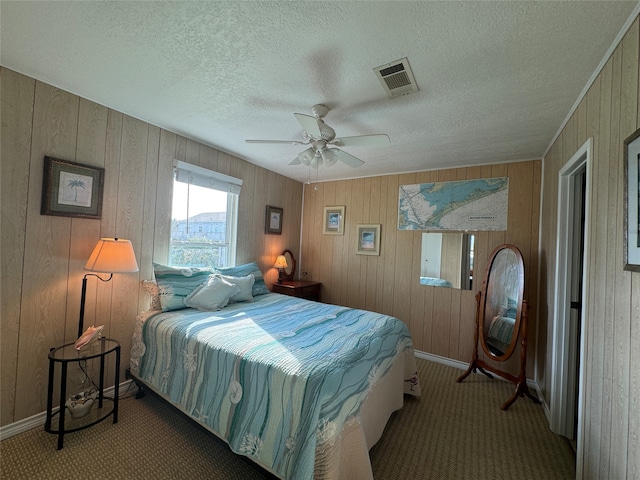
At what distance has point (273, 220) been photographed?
13.2 feet

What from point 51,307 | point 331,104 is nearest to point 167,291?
point 51,307

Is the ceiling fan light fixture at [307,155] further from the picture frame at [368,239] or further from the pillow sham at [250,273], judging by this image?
the picture frame at [368,239]

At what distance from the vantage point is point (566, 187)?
6.91ft

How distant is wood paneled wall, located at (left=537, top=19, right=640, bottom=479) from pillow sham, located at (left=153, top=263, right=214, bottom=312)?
2956 millimetres

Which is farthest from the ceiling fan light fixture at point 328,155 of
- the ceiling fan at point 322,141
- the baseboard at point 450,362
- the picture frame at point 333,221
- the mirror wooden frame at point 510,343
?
the baseboard at point 450,362

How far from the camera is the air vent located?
1.58 metres

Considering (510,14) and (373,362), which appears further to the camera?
(373,362)

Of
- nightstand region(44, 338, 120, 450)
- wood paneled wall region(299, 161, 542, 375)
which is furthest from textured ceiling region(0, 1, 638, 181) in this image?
nightstand region(44, 338, 120, 450)

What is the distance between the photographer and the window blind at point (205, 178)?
2814 mm

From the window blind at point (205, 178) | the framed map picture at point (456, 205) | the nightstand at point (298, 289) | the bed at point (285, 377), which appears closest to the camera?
the bed at point (285, 377)

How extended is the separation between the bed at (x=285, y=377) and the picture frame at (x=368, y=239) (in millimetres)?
1507

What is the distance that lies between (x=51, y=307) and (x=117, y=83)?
5.71 ft

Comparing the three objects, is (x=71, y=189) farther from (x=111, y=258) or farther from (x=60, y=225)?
(x=111, y=258)

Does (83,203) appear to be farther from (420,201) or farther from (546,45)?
(420,201)
